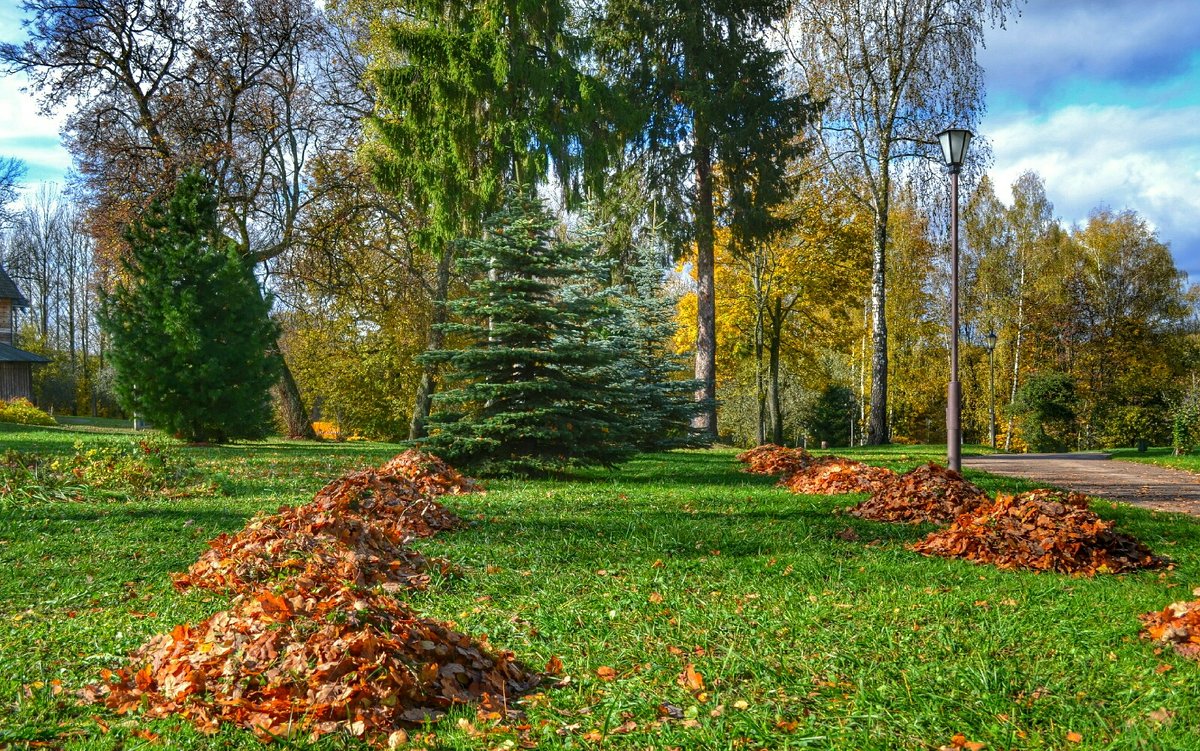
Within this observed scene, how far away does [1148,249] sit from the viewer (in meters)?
35.8

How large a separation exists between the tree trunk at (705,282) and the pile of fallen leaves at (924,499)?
32.2 ft

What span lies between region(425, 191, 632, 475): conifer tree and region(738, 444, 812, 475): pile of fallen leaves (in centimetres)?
256

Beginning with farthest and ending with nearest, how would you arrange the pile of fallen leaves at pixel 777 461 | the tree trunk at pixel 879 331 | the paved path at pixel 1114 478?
1. the tree trunk at pixel 879 331
2. the pile of fallen leaves at pixel 777 461
3. the paved path at pixel 1114 478

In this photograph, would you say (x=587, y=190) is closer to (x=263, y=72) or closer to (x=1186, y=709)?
(x=263, y=72)

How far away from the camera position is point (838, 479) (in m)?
10.1

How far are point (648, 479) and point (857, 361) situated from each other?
1081 inches

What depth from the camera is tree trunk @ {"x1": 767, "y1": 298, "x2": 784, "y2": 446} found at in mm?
24922

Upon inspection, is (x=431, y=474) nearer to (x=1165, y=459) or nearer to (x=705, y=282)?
(x=705, y=282)

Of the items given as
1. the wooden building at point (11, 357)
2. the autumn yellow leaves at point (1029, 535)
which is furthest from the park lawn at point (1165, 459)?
the wooden building at point (11, 357)

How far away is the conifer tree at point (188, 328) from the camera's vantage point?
15.2 m

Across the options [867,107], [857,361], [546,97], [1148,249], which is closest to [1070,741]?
[546,97]

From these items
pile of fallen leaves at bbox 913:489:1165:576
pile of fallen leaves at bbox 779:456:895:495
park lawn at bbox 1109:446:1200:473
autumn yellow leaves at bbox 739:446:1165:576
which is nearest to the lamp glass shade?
pile of fallen leaves at bbox 779:456:895:495

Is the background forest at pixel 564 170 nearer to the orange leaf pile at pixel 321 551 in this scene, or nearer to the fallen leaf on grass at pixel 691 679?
the orange leaf pile at pixel 321 551

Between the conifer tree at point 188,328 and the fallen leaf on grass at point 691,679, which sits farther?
the conifer tree at point 188,328
